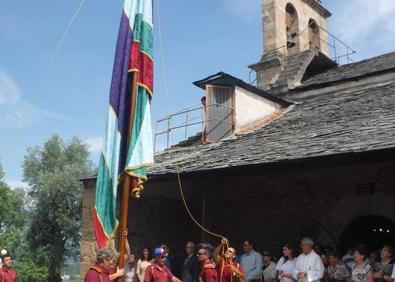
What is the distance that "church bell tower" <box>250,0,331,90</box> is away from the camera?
664 inches

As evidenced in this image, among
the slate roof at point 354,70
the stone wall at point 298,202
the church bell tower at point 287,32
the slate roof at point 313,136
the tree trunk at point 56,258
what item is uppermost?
the church bell tower at point 287,32

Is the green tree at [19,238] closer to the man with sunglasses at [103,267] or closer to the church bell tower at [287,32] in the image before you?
the church bell tower at [287,32]

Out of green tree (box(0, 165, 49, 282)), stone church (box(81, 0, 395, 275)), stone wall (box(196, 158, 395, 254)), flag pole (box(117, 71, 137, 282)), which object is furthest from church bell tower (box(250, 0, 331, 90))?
green tree (box(0, 165, 49, 282))

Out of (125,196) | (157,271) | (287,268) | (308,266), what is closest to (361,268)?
(308,266)

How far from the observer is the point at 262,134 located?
11.6 metres

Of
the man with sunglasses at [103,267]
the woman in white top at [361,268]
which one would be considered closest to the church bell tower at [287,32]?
the woman in white top at [361,268]

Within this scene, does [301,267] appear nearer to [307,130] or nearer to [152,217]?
[307,130]

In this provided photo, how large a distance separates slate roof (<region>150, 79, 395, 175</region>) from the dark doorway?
6.81 feet

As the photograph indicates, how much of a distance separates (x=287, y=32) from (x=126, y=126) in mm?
13190

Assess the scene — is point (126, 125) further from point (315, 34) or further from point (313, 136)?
point (315, 34)

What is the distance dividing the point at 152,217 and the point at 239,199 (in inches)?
81.3

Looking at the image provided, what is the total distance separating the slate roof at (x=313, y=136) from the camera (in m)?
8.21

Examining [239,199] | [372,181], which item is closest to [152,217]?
[239,199]

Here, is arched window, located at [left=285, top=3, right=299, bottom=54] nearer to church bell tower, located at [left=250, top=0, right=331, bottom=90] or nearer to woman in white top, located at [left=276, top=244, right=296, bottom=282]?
church bell tower, located at [left=250, top=0, right=331, bottom=90]
